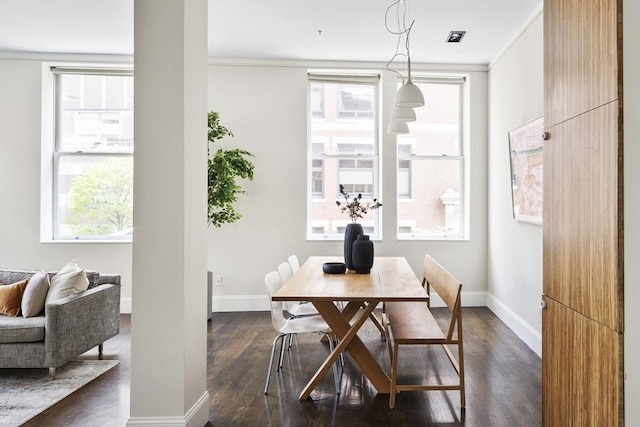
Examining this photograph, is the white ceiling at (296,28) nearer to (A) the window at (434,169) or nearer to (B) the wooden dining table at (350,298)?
(A) the window at (434,169)

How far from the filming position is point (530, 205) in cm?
356

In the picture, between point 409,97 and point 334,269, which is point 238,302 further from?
point 409,97

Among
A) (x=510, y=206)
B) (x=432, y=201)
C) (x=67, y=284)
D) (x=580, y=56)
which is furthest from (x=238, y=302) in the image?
(x=580, y=56)

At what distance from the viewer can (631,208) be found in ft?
4.66

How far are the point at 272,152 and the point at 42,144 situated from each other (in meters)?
2.65

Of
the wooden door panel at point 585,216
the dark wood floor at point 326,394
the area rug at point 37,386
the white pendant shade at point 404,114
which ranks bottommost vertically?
the area rug at point 37,386

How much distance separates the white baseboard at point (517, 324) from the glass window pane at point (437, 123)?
1849mm

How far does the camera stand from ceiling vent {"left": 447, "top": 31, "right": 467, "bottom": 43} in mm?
3957

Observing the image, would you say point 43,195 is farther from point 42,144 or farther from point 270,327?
point 270,327

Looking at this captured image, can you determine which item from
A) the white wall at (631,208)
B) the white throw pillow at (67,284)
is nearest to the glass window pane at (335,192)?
the white throw pillow at (67,284)

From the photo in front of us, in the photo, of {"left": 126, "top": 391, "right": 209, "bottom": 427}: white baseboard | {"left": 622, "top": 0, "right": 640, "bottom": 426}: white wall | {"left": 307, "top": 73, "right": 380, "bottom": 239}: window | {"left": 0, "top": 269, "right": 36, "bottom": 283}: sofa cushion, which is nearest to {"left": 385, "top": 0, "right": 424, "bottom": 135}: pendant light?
{"left": 307, "top": 73, "right": 380, "bottom": 239}: window

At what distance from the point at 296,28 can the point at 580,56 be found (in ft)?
9.21

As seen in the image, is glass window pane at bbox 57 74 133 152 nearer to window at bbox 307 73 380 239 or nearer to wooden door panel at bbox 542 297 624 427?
window at bbox 307 73 380 239

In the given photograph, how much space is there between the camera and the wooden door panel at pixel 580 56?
58.4 inches
